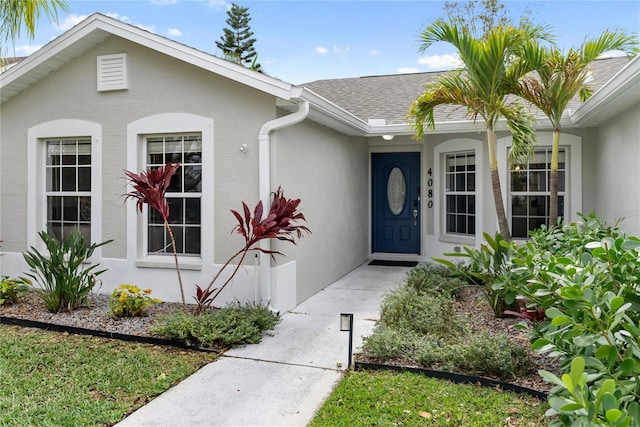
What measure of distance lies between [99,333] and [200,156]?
8.73 ft

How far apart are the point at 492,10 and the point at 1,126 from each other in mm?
20620

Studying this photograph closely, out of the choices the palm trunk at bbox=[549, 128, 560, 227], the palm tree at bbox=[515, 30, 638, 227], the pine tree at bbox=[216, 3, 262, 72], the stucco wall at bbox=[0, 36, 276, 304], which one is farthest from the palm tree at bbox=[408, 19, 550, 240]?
the pine tree at bbox=[216, 3, 262, 72]

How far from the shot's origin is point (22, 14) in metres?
6.42

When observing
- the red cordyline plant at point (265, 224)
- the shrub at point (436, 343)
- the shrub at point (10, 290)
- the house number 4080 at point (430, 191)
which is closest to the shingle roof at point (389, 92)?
the house number 4080 at point (430, 191)

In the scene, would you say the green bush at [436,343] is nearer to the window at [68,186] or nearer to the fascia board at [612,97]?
the fascia board at [612,97]

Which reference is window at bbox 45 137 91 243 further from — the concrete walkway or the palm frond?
the palm frond

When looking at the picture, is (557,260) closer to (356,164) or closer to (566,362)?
(566,362)

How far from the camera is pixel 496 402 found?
11.9 ft

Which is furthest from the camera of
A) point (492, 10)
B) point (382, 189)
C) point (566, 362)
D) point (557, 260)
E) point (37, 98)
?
point (492, 10)

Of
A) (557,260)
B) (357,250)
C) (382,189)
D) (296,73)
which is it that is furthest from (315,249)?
(296,73)

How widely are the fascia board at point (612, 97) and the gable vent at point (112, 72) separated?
20.6 feet

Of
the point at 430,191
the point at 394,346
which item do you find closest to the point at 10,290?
the point at 394,346

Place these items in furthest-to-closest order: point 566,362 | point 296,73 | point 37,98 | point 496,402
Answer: point 296,73
point 37,98
point 496,402
point 566,362

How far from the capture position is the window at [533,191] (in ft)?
27.9
